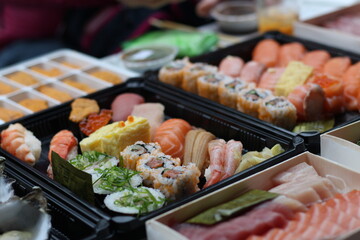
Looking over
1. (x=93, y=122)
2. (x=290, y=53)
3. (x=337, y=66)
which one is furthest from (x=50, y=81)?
(x=337, y=66)

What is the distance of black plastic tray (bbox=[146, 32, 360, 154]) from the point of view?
2.02m

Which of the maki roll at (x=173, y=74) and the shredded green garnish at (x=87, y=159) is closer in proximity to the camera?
the shredded green garnish at (x=87, y=159)

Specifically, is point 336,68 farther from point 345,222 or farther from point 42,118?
point 42,118

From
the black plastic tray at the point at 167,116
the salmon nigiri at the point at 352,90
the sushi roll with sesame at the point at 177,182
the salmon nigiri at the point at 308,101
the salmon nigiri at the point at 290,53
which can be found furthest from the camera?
the salmon nigiri at the point at 290,53

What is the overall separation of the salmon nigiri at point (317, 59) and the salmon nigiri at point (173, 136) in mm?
852

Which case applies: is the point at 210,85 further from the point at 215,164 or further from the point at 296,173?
the point at 296,173

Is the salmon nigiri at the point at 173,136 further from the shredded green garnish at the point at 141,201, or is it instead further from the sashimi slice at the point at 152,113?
the shredded green garnish at the point at 141,201

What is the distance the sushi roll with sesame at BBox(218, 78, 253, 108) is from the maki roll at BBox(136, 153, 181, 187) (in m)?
0.62

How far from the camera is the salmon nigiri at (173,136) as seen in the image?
2192 millimetres

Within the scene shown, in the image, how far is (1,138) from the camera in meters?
2.32

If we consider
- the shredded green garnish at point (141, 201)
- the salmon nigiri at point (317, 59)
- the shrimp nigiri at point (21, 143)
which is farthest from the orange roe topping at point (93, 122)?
the salmon nigiri at point (317, 59)

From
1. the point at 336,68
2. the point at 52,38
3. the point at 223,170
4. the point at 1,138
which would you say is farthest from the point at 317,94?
the point at 52,38

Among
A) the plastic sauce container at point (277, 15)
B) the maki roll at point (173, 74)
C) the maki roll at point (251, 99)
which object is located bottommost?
the maki roll at point (251, 99)

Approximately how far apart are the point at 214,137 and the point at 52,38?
2.43m
